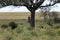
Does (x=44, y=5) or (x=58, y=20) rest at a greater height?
(x=44, y=5)

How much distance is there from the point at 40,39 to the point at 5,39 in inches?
69.8

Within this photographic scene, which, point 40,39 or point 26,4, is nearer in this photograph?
point 40,39

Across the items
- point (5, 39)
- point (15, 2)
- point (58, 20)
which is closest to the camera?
point (5, 39)

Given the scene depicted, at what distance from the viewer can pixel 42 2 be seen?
28469 millimetres

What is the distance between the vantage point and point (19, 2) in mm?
27734

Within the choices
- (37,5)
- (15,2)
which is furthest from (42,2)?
(15,2)

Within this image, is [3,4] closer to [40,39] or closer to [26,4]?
[26,4]

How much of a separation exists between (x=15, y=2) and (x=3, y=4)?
1799 millimetres

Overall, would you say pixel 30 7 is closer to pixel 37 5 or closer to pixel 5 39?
pixel 37 5

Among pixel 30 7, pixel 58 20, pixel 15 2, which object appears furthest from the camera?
pixel 58 20

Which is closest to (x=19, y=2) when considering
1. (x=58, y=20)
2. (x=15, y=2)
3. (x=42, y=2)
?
(x=15, y=2)

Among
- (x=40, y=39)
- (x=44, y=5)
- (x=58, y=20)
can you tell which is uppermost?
(x=40, y=39)

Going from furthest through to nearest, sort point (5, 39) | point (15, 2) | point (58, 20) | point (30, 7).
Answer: point (58, 20), point (30, 7), point (15, 2), point (5, 39)

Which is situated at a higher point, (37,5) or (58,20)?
(37,5)
